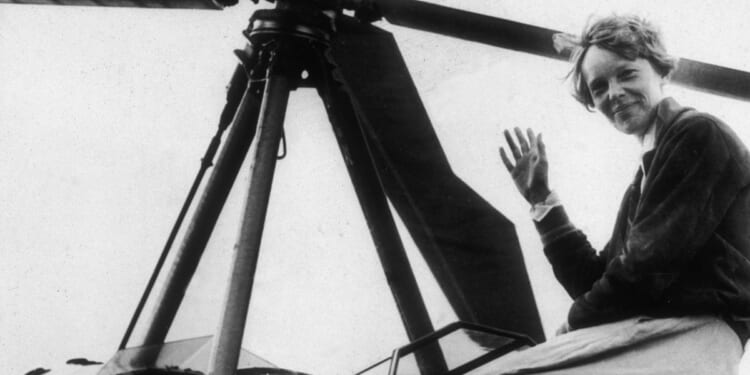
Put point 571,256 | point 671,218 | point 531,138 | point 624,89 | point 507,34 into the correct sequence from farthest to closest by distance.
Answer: point 507,34
point 531,138
point 571,256
point 624,89
point 671,218

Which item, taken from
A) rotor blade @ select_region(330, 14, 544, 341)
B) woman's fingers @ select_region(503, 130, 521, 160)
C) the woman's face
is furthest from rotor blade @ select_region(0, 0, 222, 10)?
the woman's face

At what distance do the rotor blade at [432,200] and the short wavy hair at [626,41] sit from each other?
0.57 m

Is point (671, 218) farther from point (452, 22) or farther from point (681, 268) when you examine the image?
point (452, 22)

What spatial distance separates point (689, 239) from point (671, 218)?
52 millimetres

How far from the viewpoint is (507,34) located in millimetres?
2043

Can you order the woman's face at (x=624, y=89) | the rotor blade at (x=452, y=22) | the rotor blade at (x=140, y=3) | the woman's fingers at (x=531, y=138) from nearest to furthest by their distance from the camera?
the woman's face at (x=624, y=89) < the rotor blade at (x=140, y=3) < the woman's fingers at (x=531, y=138) < the rotor blade at (x=452, y=22)

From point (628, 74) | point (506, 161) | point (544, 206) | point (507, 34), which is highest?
point (507, 34)

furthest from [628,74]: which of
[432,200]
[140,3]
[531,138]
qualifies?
[140,3]

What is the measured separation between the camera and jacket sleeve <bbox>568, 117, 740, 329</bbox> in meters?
1.25

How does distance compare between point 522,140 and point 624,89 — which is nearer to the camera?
point 624,89

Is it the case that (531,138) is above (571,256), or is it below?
above

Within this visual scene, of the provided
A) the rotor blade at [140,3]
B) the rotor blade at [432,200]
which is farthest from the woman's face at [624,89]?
the rotor blade at [140,3]

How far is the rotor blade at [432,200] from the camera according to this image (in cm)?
201

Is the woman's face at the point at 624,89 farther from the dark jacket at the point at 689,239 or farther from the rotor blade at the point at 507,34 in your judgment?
the rotor blade at the point at 507,34
